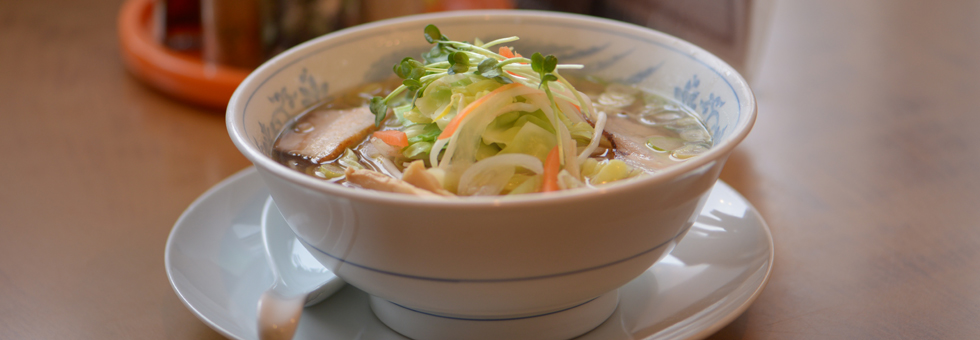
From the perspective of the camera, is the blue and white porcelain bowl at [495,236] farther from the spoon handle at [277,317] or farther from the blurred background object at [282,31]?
the blurred background object at [282,31]

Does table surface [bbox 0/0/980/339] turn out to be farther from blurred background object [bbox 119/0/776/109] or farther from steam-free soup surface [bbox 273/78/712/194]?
steam-free soup surface [bbox 273/78/712/194]

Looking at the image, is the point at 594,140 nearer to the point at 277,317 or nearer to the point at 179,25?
the point at 277,317

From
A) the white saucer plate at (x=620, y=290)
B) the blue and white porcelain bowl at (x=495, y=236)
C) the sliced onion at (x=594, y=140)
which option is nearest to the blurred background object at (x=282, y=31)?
the white saucer plate at (x=620, y=290)

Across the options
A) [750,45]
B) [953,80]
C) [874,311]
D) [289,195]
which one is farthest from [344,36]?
[953,80]

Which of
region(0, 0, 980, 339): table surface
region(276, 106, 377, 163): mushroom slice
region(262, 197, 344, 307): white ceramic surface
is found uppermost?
region(276, 106, 377, 163): mushroom slice

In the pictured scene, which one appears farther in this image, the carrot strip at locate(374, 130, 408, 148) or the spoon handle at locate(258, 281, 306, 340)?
the carrot strip at locate(374, 130, 408, 148)

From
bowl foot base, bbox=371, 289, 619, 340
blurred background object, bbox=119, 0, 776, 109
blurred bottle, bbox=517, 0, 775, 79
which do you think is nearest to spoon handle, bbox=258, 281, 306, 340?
bowl foot base, bbox=371, 289, 619, 340
